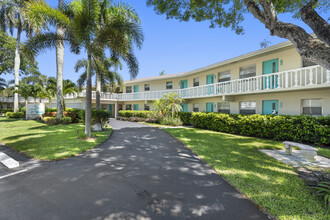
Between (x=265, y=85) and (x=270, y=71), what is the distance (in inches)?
64.9

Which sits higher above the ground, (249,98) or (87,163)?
(249,98)

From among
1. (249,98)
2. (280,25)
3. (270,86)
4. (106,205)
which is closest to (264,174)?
(106,205)

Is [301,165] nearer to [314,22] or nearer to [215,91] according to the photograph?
[314,22]

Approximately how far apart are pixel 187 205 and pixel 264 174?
8.59 ft

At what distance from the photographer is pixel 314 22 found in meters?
3.79

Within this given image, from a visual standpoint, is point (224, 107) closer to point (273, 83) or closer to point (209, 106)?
point (209, 106)

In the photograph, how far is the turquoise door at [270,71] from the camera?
10.2m

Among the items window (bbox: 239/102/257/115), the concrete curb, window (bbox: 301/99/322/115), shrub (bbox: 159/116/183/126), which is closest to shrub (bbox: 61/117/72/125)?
shrub (bbox: 159/116/183/126)

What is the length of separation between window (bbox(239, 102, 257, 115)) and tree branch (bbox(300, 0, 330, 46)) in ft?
31.6

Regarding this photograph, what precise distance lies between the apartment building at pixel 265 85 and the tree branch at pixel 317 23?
6251 millimetres

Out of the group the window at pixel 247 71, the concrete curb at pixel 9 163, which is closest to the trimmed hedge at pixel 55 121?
the concrete curb at pixel 9 163

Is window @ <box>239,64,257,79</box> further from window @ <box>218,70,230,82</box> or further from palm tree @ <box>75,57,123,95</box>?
palm tree @ <box>75,57,123,95</box>

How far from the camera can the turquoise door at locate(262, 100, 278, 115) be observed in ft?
37.0

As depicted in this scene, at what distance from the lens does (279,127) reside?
27.1ft
